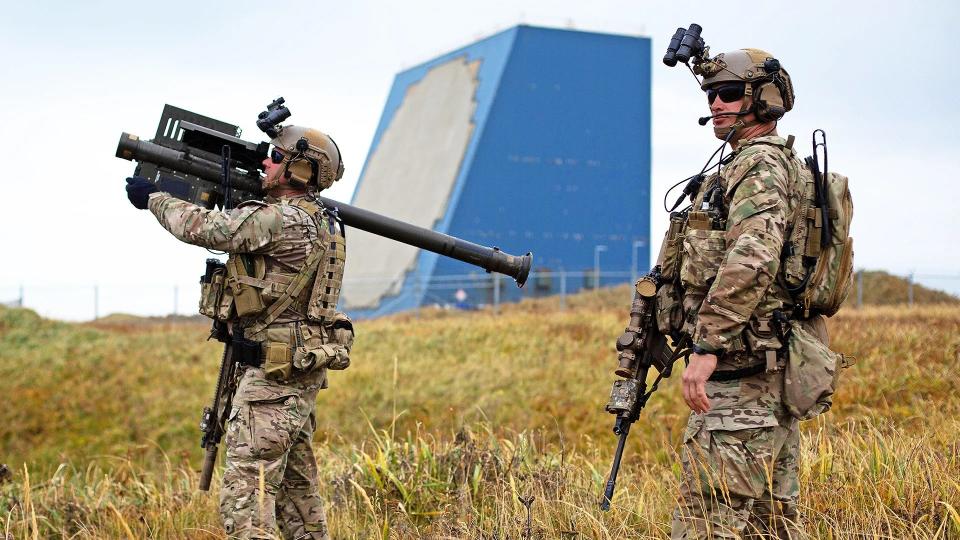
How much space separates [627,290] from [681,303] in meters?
19.4

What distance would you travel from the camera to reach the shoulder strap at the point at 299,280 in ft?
15.3

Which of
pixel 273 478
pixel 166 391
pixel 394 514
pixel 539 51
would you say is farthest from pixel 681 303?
pixel 539 51

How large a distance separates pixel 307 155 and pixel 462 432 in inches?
88.8

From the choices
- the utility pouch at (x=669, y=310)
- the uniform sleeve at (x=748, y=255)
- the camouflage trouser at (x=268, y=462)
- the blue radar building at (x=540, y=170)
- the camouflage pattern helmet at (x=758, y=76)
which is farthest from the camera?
the blue radar building at (x=540, y=170)

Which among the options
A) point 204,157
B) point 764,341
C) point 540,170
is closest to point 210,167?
point 204,157

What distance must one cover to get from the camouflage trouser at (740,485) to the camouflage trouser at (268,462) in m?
1.75

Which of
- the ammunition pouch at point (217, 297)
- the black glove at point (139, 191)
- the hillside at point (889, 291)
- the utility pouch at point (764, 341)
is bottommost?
the utility pouch at point (764, 341)

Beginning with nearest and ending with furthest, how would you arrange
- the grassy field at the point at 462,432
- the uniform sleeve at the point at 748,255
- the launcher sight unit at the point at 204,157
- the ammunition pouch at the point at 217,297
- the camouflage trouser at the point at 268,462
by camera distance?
the uniform sleeve at the point at 748,255 < the camouflage trouser at the point at 268,462 < the ammunition pouch at the point at 217,297 < the grassy field at the point at 462,432 < the launcher sight unit at the point at 204,157

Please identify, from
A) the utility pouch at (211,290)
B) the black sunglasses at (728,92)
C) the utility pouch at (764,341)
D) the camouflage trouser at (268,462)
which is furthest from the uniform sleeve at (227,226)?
the utility pouch at (764,341)

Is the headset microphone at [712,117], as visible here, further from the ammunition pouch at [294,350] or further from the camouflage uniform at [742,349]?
the ammunition pouch at [294,350]

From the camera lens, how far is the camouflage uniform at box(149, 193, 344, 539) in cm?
441

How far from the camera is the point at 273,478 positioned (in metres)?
4.53

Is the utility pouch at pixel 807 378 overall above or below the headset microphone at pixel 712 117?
below

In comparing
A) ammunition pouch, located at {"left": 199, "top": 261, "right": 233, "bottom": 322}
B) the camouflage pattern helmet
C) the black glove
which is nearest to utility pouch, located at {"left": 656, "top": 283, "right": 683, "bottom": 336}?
the camouflage pattern helmet
